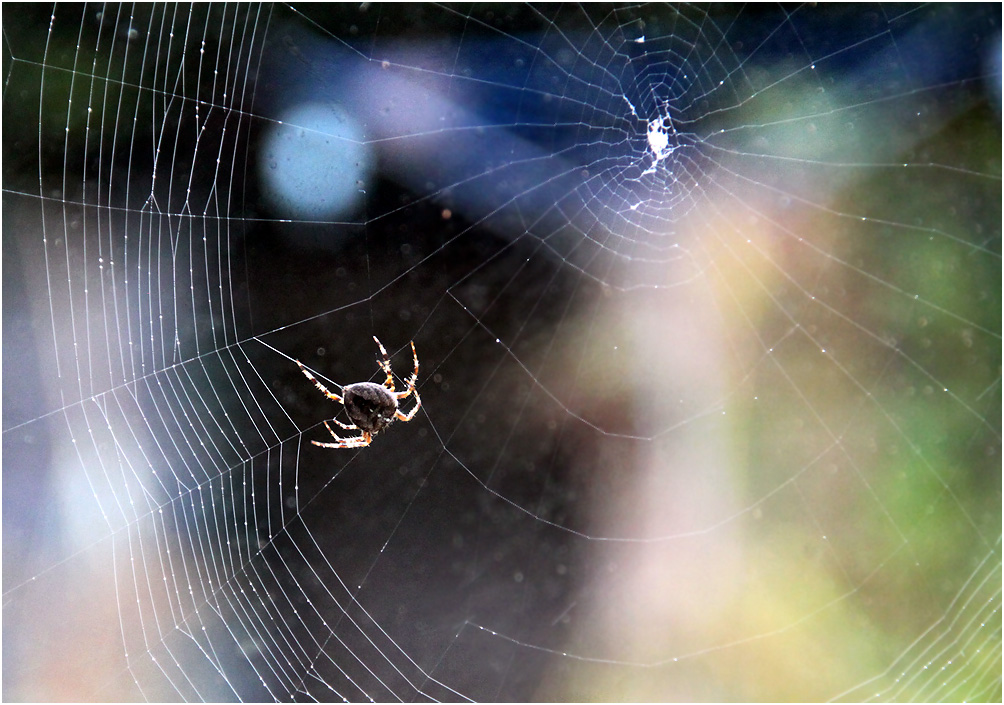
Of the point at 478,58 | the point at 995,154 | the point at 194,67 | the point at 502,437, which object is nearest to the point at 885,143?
the point at 995,154

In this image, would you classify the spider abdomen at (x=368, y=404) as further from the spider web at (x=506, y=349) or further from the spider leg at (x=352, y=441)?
the spider web at (x=506, y=349)

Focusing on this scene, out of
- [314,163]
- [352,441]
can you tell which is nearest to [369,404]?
[352,441]

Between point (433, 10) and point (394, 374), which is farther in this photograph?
point (394, 374)

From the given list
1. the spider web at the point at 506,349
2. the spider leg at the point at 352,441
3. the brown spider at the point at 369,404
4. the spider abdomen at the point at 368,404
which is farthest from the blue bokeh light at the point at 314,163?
the spider leg at the point at 352,441

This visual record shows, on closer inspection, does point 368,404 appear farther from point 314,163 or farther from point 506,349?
point 506,349

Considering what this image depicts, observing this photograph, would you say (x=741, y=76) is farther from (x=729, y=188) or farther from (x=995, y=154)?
(x=995, y=154)

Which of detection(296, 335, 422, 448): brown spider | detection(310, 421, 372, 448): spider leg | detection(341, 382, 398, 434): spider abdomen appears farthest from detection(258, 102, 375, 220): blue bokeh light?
detection(310, 421, 372, 448): spider leg

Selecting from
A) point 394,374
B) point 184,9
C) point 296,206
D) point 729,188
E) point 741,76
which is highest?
point 741,76
